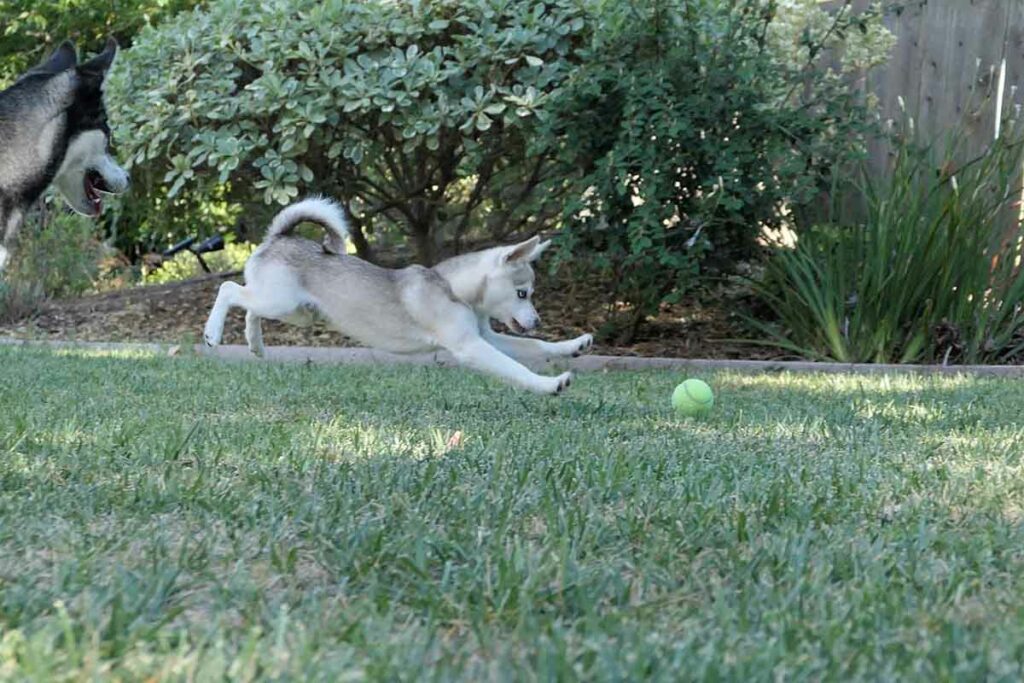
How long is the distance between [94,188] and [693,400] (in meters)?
2.79

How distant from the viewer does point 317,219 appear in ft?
19.2

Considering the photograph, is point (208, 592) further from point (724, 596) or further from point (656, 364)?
point (656, 364)

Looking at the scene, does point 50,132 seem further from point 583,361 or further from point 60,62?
point 583,361

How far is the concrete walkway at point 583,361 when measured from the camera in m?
6.89

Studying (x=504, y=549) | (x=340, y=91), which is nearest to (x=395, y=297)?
(x=340, y=91)

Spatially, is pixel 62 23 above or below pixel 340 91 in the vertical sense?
above

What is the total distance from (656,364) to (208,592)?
5322mm

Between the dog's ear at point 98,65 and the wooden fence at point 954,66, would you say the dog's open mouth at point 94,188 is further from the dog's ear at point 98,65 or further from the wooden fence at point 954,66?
the wooden fence at point 954,66

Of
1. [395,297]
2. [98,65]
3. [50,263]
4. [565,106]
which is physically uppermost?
[565,106]

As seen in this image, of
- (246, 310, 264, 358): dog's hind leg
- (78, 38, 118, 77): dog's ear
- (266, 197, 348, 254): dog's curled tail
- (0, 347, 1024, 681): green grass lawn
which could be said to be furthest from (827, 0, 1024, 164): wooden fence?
(78, 38, 118, 77): dog's ear

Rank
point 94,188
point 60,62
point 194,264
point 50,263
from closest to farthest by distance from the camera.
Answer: point 60,62
point 94,188
point 50,263
point 194,264

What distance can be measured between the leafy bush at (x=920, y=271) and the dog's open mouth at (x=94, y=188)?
408 centimetres

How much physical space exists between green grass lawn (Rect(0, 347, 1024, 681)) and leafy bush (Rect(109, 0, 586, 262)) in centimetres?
368

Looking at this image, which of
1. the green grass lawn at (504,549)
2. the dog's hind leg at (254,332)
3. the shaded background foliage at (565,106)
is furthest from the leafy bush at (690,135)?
the green grass lawn at (504,549)
